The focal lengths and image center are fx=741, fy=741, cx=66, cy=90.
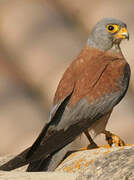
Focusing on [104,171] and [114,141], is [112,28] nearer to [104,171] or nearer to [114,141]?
[114,141]

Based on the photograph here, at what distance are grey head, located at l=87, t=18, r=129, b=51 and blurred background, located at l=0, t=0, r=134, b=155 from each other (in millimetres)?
2298

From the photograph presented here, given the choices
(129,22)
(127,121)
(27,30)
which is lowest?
(127,121)

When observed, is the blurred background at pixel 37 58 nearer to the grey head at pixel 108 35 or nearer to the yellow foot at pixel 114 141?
the grey head at pixel 108 35

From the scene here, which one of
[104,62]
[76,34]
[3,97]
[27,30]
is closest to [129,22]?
[76,34]

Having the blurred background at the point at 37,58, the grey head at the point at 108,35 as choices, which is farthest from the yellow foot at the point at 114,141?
the blurred background at the point at 37,58

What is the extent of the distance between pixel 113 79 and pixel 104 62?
0.18 m

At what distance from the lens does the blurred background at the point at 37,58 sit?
30.5ft

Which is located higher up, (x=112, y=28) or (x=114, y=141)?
(x=112, y=28)

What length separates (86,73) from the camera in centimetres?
609

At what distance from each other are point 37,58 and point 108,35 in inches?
141

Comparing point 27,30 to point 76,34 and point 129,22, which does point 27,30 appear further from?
point 129,22

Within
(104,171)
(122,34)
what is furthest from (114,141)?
(104,171)

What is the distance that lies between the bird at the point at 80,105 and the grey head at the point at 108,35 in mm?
199

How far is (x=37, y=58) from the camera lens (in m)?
10.3
